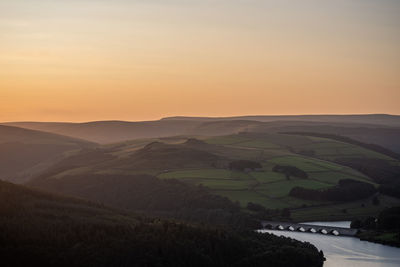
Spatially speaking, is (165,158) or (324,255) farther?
(165,158)

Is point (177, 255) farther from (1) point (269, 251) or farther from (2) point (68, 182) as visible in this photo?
(2) point (68, 182)

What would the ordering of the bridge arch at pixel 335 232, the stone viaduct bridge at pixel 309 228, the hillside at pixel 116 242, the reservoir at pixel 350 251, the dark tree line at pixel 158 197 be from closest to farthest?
the hillside at pixel 116 242
the reservoir at pixel 350 251
the stone viaduct bridge at pixel 309 228
the bridge arch at pixel 335 232
the dark tree line at pixel 158 197

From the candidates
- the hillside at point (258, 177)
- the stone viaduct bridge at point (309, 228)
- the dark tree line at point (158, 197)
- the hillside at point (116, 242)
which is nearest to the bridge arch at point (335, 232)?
the stone viaduct bridge at point (309, 228)

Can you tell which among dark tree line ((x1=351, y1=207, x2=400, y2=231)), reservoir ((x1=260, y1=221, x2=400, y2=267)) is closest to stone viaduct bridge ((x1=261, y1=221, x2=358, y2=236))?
reservoir ((x1=260, y1=221, x2=400, y2=267))

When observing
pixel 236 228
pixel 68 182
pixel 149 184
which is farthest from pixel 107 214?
pixel 68 182

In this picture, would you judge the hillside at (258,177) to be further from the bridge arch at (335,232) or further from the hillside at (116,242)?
the hillside at (116,242)

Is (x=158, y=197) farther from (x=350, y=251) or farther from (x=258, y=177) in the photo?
(x=350, y=251)
